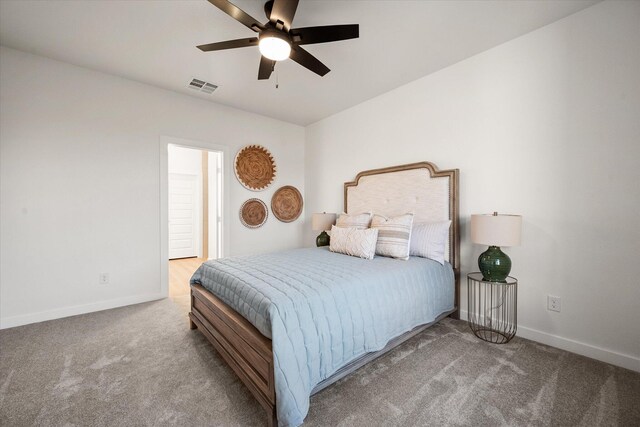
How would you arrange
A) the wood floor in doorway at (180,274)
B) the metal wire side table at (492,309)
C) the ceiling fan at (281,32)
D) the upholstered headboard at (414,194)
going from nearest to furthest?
1. the ceiling fan at (281,32)
2. the metal wire side table at (492,309)
3. the upholstered headboard at (414,194)
4. the wood floor in doorway at (180,274)

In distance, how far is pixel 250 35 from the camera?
237 centimetres

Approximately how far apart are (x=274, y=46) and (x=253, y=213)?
2.74 metres

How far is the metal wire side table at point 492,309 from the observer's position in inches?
91.1

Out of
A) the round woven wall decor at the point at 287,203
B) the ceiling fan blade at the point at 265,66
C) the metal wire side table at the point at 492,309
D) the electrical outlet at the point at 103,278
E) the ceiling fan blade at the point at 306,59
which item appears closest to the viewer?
the ceiling fan blade at the point at 306,59

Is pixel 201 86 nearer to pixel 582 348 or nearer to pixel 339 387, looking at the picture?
pixel 339 387

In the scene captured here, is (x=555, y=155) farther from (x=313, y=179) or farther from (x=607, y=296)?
(x=313, y=179)

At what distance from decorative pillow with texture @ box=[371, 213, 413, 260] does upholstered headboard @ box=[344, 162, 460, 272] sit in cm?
38

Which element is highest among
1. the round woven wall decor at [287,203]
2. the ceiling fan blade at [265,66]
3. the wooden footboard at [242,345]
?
the ceiling fan blade at [265,66]

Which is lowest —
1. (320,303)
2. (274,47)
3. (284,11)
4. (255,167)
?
(320,303)

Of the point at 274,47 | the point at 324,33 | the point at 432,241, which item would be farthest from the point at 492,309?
the point at 274,47

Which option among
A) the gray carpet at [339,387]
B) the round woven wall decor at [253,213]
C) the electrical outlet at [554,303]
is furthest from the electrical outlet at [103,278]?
the electrical outlet at [554,303]

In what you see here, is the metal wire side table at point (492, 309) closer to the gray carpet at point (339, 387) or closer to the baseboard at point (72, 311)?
the gray carpet at point (339, 387)

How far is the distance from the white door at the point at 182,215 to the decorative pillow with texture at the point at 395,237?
521cm

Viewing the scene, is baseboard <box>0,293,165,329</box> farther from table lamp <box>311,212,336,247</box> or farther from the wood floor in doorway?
table lamp <box>311,212,336,247</box>
